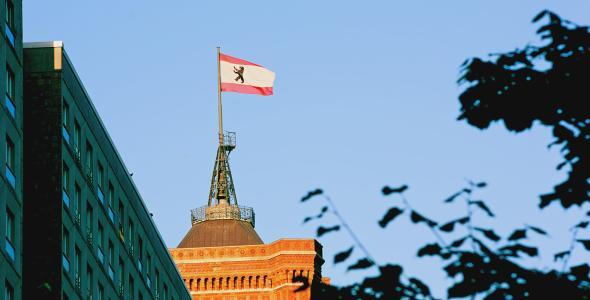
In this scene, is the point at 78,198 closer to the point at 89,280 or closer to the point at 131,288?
the point at 89,280

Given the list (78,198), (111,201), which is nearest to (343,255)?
(78,198)

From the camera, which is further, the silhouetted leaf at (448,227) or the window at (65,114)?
the window at (65,114)

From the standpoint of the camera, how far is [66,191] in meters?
51.2

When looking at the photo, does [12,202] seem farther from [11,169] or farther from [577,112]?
[577,112]

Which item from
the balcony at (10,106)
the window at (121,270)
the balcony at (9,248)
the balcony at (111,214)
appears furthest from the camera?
the window at (121,270)

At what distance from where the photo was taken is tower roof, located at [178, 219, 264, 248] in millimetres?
119812

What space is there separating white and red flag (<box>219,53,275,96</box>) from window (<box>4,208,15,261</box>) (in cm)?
6004

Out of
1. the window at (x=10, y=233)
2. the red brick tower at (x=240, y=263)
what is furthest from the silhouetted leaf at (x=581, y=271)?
the red brick tower at (x=240, y=263)

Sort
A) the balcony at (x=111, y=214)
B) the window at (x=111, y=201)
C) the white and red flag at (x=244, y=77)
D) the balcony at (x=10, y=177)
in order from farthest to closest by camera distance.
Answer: the white and red flag at (x=244, y=77)
the window at (x=111, y=201)
the balcony at (x=111, y=214)
the balcony at (x=10, y=177)

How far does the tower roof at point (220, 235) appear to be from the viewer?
119812mm

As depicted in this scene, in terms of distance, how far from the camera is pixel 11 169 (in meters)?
45.0

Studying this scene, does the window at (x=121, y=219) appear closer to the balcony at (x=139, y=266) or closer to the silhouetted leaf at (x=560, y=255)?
the balcony at (x=139, y=266)

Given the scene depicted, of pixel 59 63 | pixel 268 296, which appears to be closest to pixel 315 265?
pixel 268 296

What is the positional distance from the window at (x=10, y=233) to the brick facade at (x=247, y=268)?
232ft
